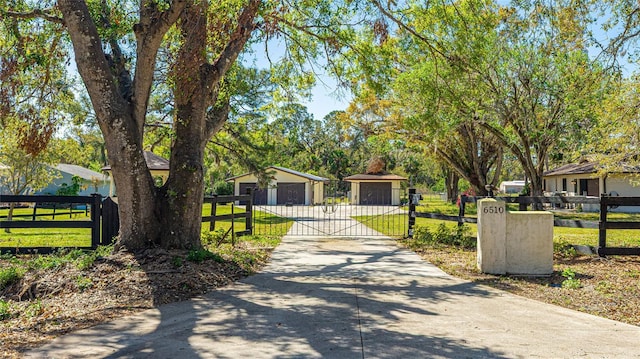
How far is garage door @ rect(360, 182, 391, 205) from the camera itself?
149ft

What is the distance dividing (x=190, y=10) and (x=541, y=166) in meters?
22.1

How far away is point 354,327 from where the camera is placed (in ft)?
16.9

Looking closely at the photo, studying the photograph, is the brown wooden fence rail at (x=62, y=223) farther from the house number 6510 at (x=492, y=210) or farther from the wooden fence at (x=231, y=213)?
the house number 6510 at (x=492, y=210)

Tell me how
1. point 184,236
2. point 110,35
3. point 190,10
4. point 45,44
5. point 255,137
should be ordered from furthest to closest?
1. point 255,137
2. point 45,44
3. point 110,35
4. point 184,236
5. point 190,10

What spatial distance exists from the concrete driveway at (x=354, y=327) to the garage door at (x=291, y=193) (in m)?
34.0

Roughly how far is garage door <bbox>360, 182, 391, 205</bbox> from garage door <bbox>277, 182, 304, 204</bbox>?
22.3 feet

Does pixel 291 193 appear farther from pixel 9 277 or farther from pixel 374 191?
pixel 9 277

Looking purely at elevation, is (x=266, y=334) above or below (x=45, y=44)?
below

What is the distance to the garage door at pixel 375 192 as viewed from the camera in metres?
45.3

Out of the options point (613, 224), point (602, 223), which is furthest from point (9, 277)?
point (613, 224)

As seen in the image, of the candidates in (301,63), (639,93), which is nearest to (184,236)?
(301,63)

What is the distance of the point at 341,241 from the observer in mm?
13344

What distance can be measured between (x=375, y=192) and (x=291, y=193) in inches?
349

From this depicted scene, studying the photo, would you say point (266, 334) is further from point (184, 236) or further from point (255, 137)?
point (255, 137)
